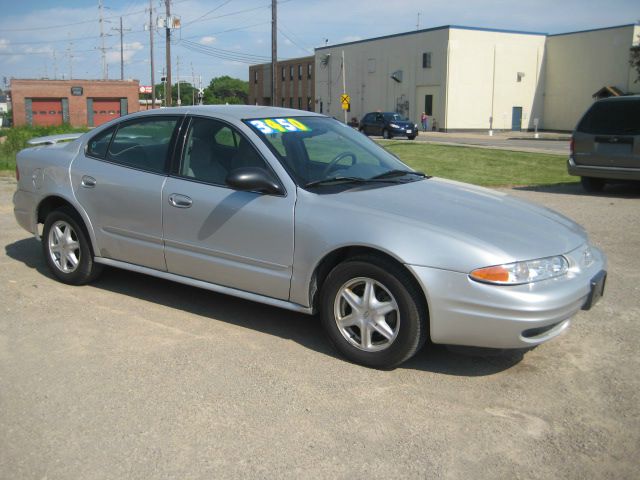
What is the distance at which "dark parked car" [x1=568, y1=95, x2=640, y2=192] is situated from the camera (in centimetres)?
1152

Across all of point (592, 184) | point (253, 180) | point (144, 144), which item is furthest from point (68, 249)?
point (592, 184)

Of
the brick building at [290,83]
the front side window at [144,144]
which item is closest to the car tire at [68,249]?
the front side window at [144,144]

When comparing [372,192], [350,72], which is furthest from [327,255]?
[350,72]

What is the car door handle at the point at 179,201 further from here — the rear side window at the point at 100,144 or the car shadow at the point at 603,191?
the car shadow at the point at 603,191

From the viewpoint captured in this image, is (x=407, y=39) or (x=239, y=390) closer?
(x=239, y=390)

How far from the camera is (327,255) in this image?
14.0ft

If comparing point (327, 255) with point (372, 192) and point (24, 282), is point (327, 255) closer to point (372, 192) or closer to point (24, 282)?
point (372, 192)

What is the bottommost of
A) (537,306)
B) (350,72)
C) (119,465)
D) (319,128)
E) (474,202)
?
(119,465)

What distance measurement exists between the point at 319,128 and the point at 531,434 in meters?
2.85

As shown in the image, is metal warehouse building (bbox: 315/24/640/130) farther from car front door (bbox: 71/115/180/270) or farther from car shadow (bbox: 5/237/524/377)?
car front door (bbox: 71/115/180/270)

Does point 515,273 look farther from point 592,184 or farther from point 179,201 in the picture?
point 592,184

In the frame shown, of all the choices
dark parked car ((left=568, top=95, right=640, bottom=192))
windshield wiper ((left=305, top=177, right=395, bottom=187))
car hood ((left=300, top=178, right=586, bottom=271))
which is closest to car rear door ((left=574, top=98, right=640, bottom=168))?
dark parked car ((left=568, top=95, right=640, bottom=192))

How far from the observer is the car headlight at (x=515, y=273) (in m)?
3.73

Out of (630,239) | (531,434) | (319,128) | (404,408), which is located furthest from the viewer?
(630,239)
